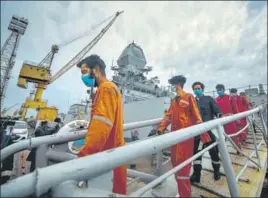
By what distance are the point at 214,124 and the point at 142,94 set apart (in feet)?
94.3

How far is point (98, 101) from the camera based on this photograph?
156 cm

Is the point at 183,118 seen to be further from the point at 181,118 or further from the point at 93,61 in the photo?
the point at 93,61

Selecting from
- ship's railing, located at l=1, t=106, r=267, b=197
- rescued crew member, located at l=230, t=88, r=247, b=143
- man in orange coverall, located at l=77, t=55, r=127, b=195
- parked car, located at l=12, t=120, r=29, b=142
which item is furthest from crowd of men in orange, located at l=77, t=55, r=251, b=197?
parked car, located at l=12, t=120, r=29, b=142

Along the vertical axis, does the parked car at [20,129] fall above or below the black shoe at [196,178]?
above

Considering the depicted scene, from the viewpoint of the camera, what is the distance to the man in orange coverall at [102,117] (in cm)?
138

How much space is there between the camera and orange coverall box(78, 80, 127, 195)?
1.37 meters

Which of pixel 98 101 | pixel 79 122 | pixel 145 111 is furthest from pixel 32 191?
pixel 145 111

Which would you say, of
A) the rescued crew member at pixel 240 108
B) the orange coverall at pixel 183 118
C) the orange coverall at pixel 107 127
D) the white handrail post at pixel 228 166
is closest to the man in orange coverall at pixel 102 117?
the orange coverall at pixel 107 127

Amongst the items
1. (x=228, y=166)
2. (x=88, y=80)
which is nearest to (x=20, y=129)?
(x=88, y=80)

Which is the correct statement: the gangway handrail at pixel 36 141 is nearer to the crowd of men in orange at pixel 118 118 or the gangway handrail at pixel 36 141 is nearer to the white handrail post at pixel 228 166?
the crowd of men in orange at pixel 118 118

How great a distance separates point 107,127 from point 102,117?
89 mm

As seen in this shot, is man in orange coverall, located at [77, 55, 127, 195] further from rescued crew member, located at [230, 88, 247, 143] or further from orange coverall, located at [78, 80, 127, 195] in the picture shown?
rescued crew member, located at [230, 88, 247, 143]

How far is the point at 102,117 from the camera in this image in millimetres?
1438

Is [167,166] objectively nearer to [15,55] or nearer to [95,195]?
[95,195]
